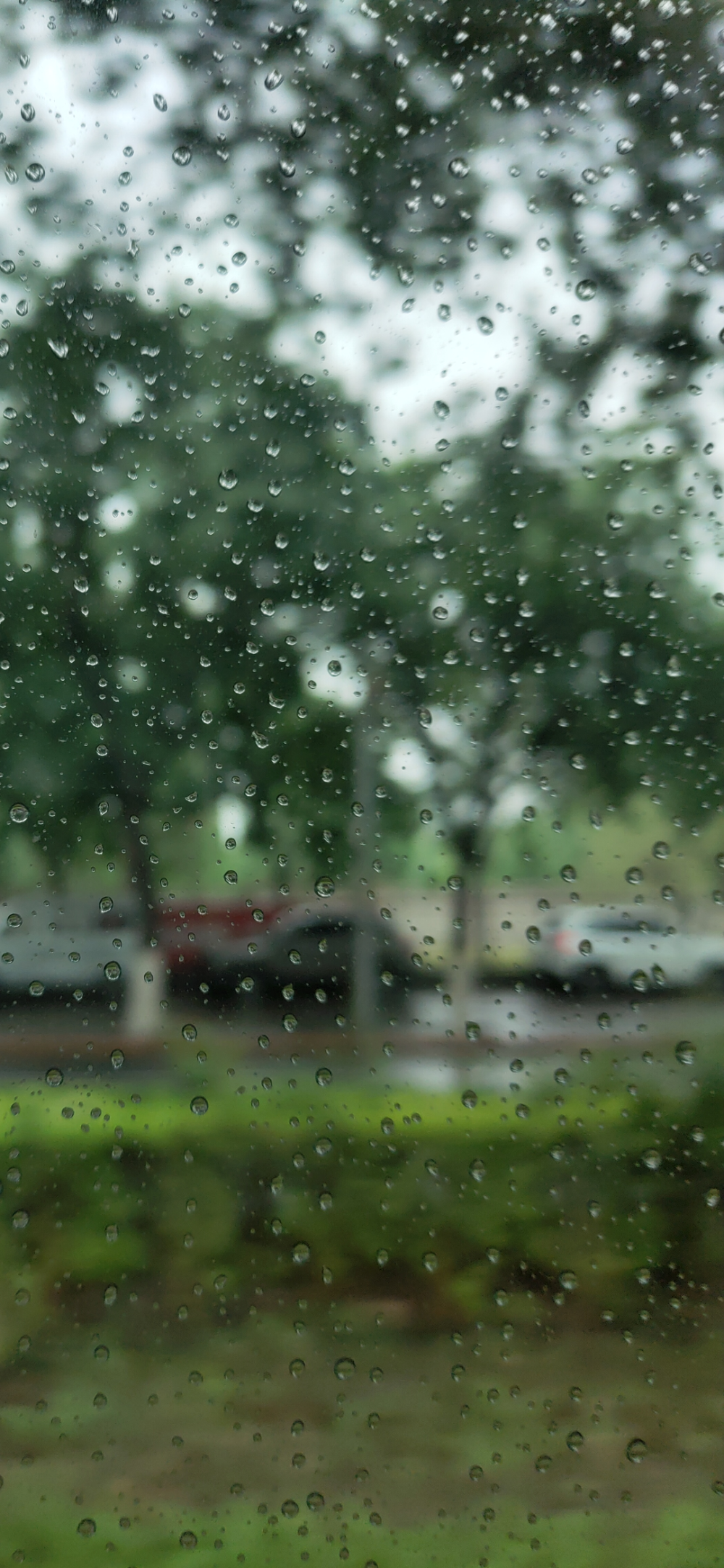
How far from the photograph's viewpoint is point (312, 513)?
Answer: 118cm

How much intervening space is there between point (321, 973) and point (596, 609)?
1.50 ft

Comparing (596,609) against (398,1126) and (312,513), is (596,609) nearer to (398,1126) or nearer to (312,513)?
(312,513)

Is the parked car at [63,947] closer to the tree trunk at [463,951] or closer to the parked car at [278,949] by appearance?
the parked car at [278,949]

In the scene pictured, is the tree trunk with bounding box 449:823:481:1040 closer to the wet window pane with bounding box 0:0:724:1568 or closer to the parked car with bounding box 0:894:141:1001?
the wet window pane with bounding box 0:0:724:1568

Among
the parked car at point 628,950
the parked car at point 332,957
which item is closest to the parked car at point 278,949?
the parked car at point 332,957

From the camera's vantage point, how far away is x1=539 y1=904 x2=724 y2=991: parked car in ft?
3.69

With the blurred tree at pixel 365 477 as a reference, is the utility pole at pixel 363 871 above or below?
below

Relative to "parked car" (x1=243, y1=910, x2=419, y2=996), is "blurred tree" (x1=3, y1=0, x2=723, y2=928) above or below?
above

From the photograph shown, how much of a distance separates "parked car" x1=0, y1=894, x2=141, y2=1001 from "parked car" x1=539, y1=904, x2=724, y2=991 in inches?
16.5

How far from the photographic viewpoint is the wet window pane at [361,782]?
1.10 meters

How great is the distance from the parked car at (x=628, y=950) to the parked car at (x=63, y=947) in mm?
420

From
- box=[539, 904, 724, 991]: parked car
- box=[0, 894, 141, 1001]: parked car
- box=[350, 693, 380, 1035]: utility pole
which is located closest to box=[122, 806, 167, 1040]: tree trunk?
box=[0, 894, 141, 1001]: parked car

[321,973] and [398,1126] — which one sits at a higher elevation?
[321,973]

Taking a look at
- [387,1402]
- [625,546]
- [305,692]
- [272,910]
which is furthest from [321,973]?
[625,546]
